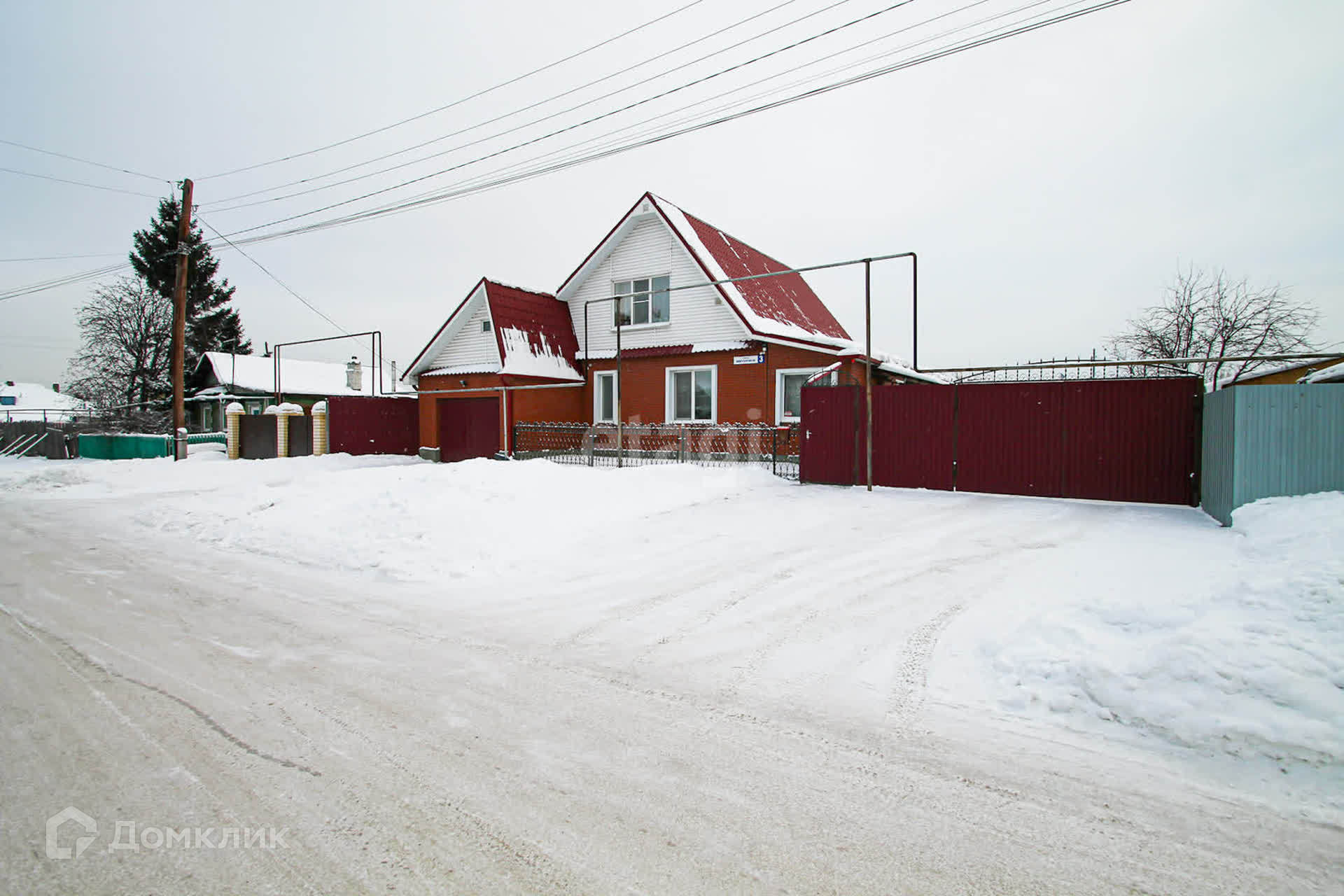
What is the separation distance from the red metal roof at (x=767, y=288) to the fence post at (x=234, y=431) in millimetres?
18386

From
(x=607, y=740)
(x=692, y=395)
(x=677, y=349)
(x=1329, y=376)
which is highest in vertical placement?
(x=677, y=349)

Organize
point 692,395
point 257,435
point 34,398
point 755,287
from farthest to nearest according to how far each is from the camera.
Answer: point 34,398 → point 257,435 → point 755,287 → point 692,395

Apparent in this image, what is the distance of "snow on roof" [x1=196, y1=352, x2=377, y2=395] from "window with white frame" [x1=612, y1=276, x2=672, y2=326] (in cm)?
2397

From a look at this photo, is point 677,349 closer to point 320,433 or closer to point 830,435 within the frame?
point 830,435

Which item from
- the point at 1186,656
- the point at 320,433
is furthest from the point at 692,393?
the point at 1186,656

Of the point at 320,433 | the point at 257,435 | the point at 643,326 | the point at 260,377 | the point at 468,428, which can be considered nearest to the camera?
the point at 643,326

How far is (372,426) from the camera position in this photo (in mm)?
22750

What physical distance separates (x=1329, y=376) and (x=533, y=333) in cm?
1748

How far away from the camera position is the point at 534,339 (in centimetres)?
1936

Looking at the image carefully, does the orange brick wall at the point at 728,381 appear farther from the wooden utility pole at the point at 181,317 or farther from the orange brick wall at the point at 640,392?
the wooden utility pole at the point at 181,317

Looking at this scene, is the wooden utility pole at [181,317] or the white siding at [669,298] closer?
the white siding at [669,298]

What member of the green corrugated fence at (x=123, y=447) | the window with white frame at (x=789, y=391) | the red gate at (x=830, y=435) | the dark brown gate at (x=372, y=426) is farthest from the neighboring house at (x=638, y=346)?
the green corrugated fence at (x=123, y=447)

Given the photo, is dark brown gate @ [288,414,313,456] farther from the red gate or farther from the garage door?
the red gate

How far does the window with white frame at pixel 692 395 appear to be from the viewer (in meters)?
18.0
